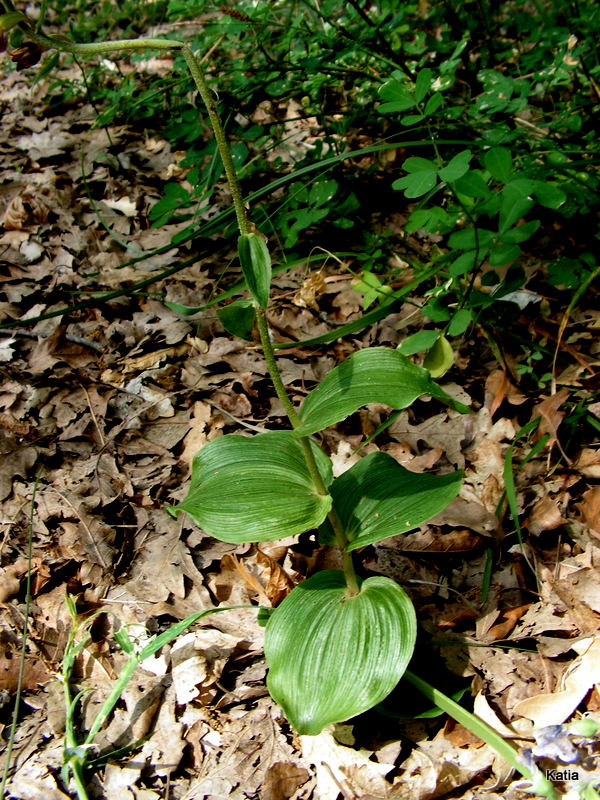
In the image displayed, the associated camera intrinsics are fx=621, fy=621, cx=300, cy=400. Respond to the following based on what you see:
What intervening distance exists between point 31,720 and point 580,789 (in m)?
1.46

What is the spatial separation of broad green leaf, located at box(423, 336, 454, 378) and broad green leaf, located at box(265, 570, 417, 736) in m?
0.88

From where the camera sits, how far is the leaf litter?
1.62 m

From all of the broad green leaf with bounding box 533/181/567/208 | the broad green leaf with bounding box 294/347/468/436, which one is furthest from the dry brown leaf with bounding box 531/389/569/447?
the broad green leaf with bounding box 294/347/468/436

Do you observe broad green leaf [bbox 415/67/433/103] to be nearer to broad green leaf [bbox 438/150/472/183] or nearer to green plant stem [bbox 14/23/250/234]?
broad green leaf [bbox 438/150/472/183]

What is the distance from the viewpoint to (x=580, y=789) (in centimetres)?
114

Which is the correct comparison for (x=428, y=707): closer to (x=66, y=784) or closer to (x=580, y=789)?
(x=580, y=789)

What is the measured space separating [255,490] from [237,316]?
48cm

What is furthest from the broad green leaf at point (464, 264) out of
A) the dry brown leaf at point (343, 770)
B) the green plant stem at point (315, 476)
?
the dry brown leaf at point (343, 770)

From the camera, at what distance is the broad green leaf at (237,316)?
148 centimetres

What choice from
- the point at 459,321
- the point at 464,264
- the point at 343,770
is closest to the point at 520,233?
the point at 464,264

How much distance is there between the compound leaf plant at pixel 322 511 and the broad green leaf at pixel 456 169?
2.48 feet

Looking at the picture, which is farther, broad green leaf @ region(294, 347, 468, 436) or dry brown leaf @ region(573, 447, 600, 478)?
dry brown leaf @ region(573, 447, 600, 478)

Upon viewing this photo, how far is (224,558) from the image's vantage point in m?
2.11

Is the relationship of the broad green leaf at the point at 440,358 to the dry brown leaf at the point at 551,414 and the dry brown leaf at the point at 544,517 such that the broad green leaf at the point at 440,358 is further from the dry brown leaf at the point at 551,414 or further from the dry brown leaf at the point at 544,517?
the dry brown leaf at the point at 544,517
